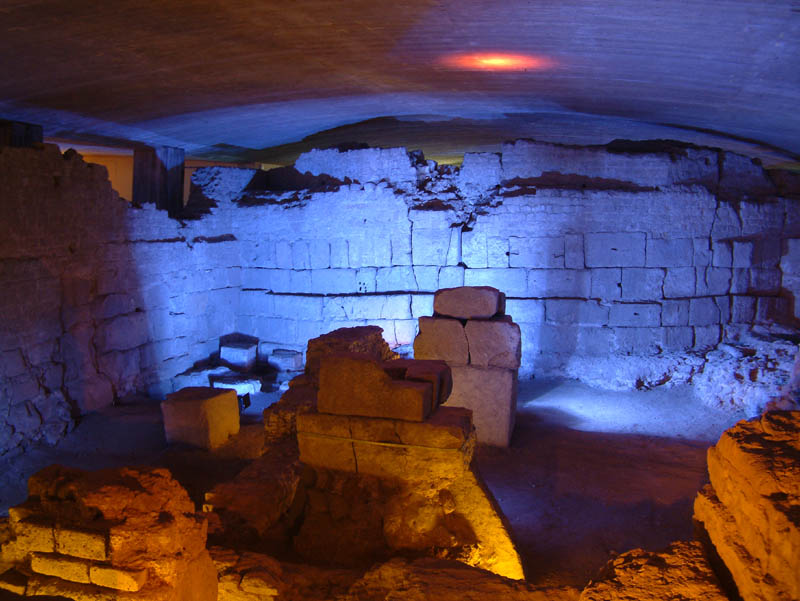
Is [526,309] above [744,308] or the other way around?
the other way around

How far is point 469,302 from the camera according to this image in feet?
23.7

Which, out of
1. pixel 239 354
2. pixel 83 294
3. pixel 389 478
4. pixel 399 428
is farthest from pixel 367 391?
pixel 239 354

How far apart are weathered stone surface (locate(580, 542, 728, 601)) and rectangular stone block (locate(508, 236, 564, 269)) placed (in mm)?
6916

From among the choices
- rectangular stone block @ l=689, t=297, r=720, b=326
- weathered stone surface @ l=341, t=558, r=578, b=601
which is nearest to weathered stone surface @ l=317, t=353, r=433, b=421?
weathered stone surface @ l=341, t=558, r=578, b=601

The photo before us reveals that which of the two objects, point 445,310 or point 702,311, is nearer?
point 445,310

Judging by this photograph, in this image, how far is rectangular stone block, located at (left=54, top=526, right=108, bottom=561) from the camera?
→ 3.10 m

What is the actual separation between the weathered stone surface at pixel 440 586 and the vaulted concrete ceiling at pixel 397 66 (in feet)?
13.8

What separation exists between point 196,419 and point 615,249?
6.75 meters

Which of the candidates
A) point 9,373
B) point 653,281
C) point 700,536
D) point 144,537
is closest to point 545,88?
point 653,281

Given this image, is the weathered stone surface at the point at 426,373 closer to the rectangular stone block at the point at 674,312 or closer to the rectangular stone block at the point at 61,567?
the rectangular stone block at the point at 61,567

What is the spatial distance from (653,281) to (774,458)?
7.23m

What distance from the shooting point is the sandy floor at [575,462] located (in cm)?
523

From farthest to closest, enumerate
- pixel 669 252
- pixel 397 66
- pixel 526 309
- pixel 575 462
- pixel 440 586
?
1. pixel 526 309
2. pixel 669 252
3. pixel 397 66
4. pixel 575 462
5. pixel 440 586

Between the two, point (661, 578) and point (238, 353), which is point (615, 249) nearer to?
point (238, 353)
